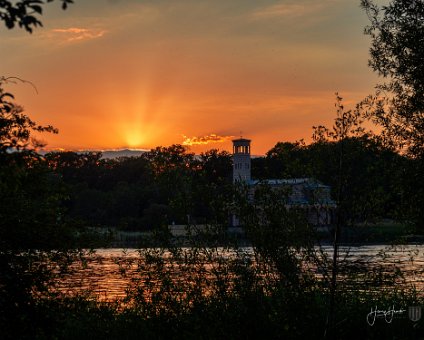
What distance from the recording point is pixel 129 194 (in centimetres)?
12650

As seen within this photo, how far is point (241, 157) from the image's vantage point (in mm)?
150625

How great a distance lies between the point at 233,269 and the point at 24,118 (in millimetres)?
6669

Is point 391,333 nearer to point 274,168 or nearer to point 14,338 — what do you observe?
point 14,338

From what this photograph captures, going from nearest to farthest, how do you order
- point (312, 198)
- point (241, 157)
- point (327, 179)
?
point (312, 198), point (327, 179), point (241, 157)

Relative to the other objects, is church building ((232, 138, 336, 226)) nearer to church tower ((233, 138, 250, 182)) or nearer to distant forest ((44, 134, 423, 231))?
distant forest ((44, 134, 423, 231))

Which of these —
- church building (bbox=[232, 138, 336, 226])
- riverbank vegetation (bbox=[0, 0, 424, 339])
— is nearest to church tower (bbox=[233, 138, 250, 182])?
riverbank vegetation (bbox=[0, 0, 424, 339])

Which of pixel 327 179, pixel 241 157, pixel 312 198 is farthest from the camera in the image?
pixel 241 157

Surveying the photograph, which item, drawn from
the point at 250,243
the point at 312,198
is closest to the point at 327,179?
the point at 312,198

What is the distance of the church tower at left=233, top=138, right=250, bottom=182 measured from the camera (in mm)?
149250

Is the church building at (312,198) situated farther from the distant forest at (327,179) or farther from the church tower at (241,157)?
the church tower at (241,157)

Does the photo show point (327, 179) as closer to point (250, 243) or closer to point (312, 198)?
point (312, 198)

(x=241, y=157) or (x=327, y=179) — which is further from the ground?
(x=241, y=157)

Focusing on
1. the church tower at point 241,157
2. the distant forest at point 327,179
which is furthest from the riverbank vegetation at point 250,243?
the church tower at point 241,157

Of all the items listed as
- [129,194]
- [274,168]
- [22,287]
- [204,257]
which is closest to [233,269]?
[204,257]
